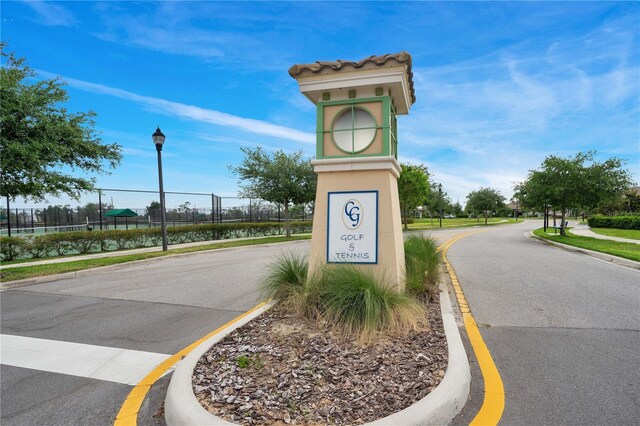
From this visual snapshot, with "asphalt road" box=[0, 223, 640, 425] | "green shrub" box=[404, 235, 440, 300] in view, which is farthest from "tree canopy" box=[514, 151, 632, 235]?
"green shrub" box=[404, 235, 440, 300]

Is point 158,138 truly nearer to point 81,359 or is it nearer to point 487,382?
point 81,359

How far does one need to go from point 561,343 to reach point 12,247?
16.4 metres

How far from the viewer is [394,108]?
19.6 ft

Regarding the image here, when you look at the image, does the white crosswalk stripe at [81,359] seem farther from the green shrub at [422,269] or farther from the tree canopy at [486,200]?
the tree canopy at [486,200]

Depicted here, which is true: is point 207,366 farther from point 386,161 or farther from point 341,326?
point 386,161

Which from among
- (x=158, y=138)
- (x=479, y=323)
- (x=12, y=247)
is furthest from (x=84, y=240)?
(x=479, y=323)

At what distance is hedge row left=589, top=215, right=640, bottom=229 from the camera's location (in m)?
28.3

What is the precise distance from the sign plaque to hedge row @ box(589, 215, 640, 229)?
33.6 m

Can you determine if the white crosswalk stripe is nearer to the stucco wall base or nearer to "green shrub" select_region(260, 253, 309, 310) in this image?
"green shrub" select_region(260, 253, 309, 310)

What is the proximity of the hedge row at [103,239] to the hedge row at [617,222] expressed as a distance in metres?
30.6

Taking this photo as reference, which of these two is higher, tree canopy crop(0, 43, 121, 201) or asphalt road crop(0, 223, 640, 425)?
tree canopy crop(0, 43, 121, 201)

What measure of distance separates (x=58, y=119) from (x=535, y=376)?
1229 centimetres

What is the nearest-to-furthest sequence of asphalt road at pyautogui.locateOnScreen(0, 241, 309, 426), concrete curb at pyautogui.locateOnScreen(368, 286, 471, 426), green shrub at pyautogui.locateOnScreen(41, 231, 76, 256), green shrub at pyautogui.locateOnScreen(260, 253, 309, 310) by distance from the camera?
concrete curb at pyautogui.locateOnScreen(368, 286, 471, 426) → asphalt road at pyautogui.locateOnScreen(0, 241, 309, 426) → green shrub at pyautogui.locateOnScreen(260, 253, 309, 310) → green shrub at pyautogui.locateOnScreen(41, 231, 76, 256)

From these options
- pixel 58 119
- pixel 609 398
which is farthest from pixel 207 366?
pixel 58 119
